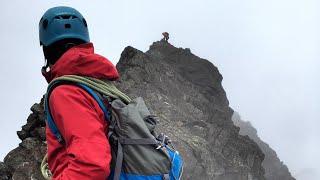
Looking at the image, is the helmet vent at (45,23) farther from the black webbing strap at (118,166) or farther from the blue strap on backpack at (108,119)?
the black webbing strap at (118,166)

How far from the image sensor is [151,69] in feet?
123

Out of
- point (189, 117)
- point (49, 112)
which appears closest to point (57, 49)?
point (49, 112)

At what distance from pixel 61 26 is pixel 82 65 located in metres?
0.56

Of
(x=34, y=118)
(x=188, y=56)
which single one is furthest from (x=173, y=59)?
(x=34, y=118)

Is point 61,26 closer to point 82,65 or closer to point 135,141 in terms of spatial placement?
point 82,65

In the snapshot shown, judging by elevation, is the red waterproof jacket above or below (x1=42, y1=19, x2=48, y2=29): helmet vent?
below

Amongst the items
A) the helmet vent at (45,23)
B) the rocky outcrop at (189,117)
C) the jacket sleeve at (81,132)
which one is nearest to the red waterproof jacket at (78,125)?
the jacket sleeve at (81,132)

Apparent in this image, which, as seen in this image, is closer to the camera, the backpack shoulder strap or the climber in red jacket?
the climber in red jacket

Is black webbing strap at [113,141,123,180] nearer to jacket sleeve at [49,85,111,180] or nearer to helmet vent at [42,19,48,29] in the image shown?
jacket sleeve at [49,85,111,180]

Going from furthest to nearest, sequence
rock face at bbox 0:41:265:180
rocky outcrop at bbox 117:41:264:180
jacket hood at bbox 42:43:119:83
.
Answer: rocky outcrop at bbox 117:41:264:180
rock face at bbox 0:41:265:180
jacket hood at bbox 42:43:119:83

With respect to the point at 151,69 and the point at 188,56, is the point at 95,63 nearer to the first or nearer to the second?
the point at 151,69

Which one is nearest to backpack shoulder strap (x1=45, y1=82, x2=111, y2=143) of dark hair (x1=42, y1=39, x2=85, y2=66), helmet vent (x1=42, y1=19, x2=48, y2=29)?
dark hair (x1=42, y1=39, x2=85, y2=66)

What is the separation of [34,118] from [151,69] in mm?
12795

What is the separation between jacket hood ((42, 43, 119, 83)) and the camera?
14.1 feet
